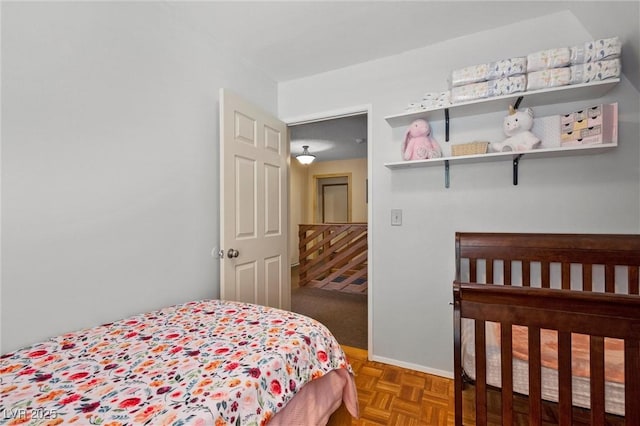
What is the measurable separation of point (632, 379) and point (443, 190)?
138cm

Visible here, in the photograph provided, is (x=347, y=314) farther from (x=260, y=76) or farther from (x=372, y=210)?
(x=260, y=76)

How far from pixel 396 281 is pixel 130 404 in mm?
1743

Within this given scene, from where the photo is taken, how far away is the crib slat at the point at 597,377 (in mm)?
762

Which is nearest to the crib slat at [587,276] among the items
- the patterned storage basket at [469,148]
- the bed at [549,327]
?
the bed at [549,327]

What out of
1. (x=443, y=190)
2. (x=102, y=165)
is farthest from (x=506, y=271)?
(x=102, y=165)

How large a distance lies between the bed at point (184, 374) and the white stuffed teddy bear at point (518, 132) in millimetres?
1472

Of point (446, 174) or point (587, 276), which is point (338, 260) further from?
point (587, 276)

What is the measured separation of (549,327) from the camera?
796mm

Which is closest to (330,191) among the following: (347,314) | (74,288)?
(347,314)

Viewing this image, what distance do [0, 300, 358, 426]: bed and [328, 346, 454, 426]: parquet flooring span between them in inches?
14.8

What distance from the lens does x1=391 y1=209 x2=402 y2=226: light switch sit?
6.91 feet

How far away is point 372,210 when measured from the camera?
2.21 m

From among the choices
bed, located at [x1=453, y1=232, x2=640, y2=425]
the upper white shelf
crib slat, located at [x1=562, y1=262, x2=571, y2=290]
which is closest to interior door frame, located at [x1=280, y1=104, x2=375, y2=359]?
→ the upper white shelf

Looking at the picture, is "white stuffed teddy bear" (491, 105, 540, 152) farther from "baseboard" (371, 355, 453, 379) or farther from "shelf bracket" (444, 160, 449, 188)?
"baseboard" (371, 355, 453, 379)
